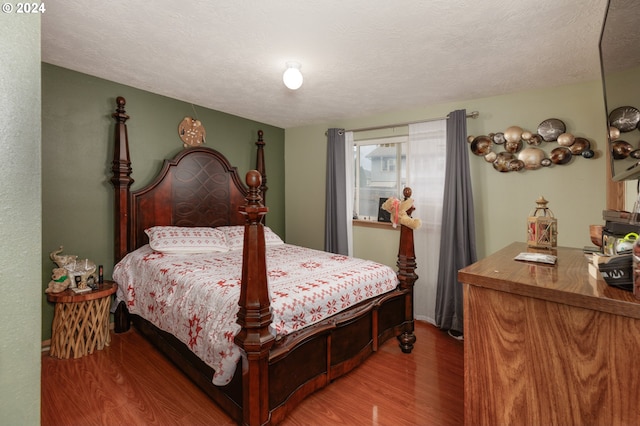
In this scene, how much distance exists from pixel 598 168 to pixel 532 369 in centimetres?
254

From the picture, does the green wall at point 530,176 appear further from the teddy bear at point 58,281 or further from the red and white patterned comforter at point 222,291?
the teddy bear at point 58,281

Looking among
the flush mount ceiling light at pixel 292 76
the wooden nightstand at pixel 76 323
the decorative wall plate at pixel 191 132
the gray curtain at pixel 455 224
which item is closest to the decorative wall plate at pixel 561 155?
the gray curtain at pixel 455 224

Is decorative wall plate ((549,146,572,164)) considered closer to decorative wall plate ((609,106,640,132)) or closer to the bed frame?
the bed frame

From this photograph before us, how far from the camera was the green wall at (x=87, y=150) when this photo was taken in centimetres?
257

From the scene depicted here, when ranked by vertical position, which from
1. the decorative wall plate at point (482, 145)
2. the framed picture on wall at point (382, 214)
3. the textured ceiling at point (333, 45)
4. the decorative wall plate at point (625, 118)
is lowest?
the framed picture on wall at point (382, 214)

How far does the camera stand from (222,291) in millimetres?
1901

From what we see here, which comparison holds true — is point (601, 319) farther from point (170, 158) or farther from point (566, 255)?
point (170, 158)

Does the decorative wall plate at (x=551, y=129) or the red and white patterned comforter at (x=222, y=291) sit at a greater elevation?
the decorative wall plate at (x=551, y=129)

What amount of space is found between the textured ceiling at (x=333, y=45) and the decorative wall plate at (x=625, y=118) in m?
0.83

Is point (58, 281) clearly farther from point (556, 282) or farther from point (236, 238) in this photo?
point (556, 282)

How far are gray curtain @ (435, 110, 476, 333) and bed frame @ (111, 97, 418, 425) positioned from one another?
68cm

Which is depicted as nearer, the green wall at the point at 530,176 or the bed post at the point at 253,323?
the bed post at the point at 253,323

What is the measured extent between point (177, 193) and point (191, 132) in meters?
0.74

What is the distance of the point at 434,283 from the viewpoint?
133 inches
